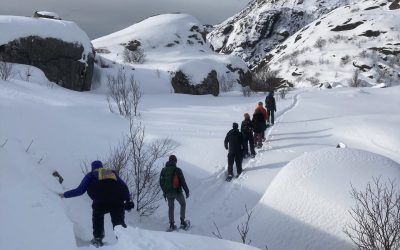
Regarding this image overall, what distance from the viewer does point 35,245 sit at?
5.52m

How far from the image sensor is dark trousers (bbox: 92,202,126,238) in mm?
6500

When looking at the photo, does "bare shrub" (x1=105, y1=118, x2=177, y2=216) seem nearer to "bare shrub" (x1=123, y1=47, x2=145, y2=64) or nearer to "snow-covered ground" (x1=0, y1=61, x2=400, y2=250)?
"snow-covered ground" (x1=0, y1=61, x2=400, y2=250)

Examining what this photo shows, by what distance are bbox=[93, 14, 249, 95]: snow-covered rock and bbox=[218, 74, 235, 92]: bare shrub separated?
13 centimetres

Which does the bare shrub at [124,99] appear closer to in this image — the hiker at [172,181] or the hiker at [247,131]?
the hiker at [247,131]

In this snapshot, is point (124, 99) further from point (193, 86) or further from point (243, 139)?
point (193, 86)

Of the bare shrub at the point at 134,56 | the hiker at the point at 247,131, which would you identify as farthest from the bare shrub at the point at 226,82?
the hiker at the point at 247,131

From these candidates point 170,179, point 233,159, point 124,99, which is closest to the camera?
point 170,179

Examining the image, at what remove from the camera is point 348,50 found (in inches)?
3504

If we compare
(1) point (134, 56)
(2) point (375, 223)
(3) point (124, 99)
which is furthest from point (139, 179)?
(1) point (134, 56)

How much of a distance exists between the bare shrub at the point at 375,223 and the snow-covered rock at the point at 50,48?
24673 mm

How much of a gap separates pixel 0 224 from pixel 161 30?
53802mm

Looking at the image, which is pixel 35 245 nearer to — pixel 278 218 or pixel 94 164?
pixel 94 164

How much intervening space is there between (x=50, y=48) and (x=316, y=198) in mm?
24545

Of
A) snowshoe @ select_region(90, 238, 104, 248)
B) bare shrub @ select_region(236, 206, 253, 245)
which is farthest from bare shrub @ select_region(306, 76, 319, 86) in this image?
snowshoe @ select_region(90, 238, 104, 248)
